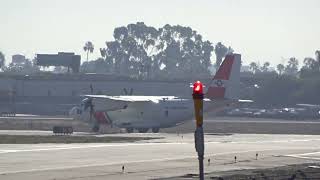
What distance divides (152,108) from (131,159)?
47580 mm

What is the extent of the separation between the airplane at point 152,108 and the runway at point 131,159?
109ft

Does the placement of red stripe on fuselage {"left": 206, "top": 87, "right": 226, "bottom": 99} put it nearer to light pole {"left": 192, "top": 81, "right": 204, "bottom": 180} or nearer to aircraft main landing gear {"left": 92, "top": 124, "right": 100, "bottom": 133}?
aircraft main landing gear {"left": 92, "top": 124, "right": 100, "bottom": 133}

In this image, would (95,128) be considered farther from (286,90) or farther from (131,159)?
(286,90)

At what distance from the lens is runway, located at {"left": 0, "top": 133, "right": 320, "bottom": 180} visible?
A: 30.8 metres

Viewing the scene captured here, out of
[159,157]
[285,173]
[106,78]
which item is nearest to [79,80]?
[106,78]

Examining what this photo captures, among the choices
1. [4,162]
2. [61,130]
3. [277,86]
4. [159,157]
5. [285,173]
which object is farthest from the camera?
[277,86]

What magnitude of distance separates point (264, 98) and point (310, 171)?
475 feet

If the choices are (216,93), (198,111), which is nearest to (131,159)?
(198,111)

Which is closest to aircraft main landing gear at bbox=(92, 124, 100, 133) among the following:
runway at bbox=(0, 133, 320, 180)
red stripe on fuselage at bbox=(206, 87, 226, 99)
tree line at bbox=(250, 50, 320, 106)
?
red stripe on fuselage at bbox=(206, 87, 226, 99)

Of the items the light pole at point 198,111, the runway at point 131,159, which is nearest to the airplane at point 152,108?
the runway at point 131,159

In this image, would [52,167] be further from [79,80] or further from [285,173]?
[79,80]

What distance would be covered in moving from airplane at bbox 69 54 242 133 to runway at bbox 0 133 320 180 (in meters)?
33.2

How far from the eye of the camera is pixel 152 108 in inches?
3381

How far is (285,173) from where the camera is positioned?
29.8 m
